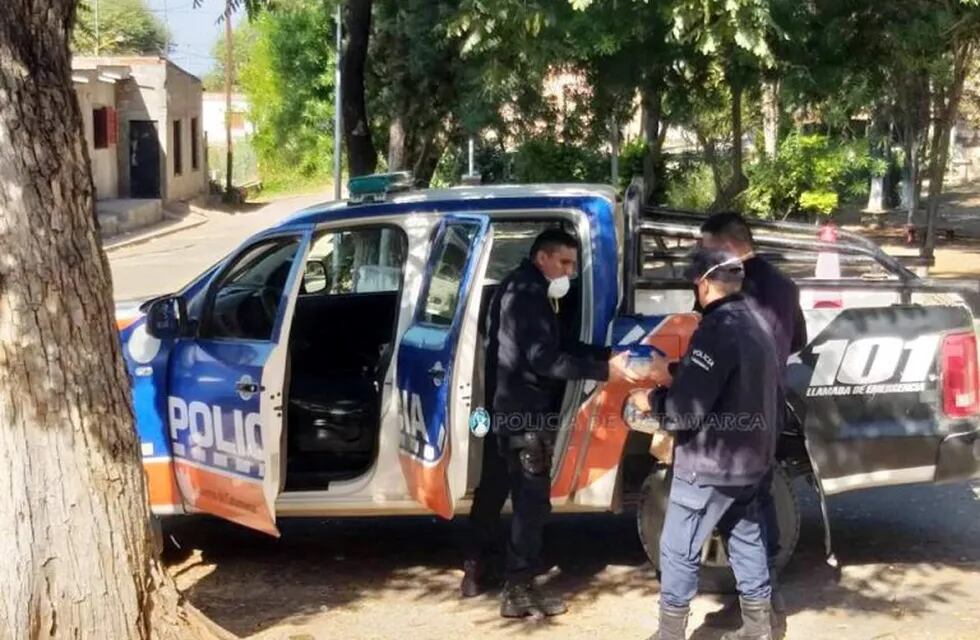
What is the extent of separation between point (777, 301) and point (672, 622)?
4.40 ft

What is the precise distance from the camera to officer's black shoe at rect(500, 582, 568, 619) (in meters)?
5.80

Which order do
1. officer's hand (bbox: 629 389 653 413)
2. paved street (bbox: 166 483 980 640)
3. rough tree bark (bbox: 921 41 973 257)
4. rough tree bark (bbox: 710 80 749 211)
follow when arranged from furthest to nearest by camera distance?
rough tree bark (bbox: 921 41 973 257)
rough tree bark (bbox: 710 80 749 211)
paved street (bbox: 166 483 980 640)
officer's hand (bbox: 629 389 653 413)

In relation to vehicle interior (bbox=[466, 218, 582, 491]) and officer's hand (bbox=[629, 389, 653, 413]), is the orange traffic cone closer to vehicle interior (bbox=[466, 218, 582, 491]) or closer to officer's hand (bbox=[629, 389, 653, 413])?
vehicle interior (bbox=[466, 218, 582, 491])

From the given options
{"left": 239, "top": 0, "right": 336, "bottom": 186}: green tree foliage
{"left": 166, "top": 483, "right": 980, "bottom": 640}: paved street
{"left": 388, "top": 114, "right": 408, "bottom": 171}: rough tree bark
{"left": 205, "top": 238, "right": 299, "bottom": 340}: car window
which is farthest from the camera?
{"left": 239, "top": 0, "right": 336, "bottom": 186}: green tree foliage

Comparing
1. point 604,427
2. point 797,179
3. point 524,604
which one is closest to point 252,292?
point 604,427

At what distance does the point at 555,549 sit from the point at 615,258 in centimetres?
179

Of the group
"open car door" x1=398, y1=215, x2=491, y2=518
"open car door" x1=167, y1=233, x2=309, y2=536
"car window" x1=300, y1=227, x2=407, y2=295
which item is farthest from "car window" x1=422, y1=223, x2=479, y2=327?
"car window" x1=300, y1=227, x2=407, y2=295

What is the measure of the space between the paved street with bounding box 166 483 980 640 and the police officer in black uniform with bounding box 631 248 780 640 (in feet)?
2.42

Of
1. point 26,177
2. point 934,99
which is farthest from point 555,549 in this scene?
point 934,99

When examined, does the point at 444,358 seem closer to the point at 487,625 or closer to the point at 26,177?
the point at 487,625

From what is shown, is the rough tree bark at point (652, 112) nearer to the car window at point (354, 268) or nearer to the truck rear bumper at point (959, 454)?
the car window at point (354, 268)

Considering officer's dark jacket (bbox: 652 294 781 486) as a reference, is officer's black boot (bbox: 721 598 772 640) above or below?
below

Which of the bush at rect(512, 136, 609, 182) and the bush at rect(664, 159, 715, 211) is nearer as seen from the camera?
the bush at rect(512, 136, 609, 182)

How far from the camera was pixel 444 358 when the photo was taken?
5703 mm
